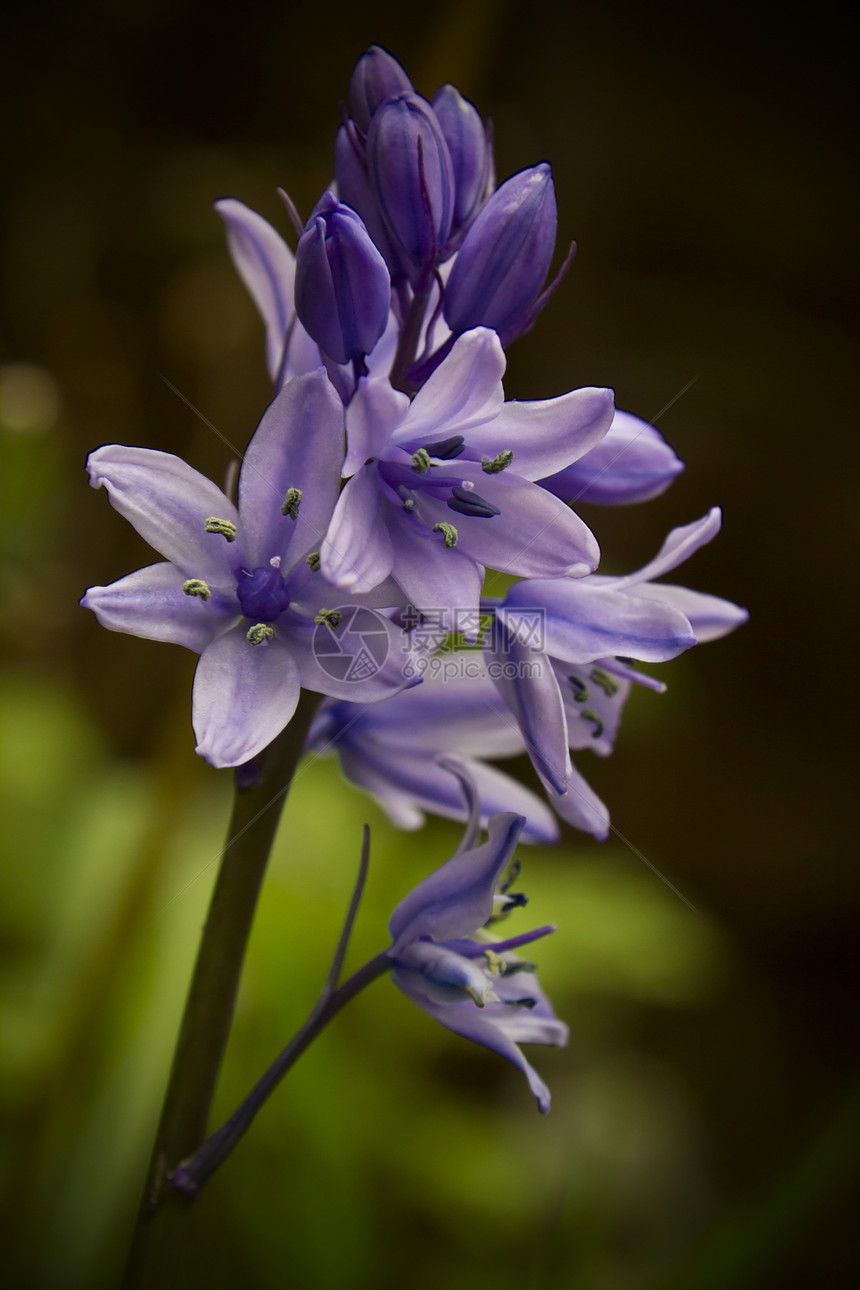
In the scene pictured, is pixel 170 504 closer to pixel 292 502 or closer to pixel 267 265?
pixel 292 502

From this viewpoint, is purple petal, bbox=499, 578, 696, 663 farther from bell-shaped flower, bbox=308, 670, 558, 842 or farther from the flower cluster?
bell-shaped flower, bbox=308, 670, 558, 842

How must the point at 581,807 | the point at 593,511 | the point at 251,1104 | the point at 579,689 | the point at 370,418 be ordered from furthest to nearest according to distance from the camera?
the point at 593,511 < the point at 579,689 < the point at 581,807 < the point at 251,1104 < the point at 370,418

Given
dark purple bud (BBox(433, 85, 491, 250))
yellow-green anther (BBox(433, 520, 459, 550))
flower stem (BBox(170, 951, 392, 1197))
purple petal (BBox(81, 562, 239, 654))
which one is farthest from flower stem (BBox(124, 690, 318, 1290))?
dark purple bud (BBox(433, 85, 491, 250))

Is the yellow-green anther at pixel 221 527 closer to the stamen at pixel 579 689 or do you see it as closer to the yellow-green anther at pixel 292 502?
the yellow-green anther at pixel 292 502

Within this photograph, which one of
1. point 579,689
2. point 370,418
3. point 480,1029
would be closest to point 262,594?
point 370,418

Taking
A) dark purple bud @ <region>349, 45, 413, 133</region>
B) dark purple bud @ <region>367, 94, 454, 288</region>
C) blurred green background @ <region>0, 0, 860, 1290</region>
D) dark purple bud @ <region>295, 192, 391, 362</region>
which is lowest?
blurred green background @ <region>0, 0, 860, 1290</region>

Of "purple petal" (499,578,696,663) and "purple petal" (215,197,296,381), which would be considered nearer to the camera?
"purple petal" (499,578,696,663)
